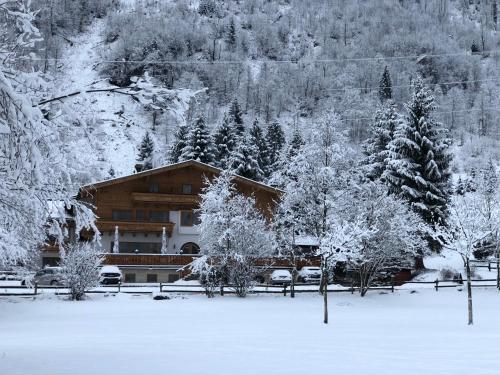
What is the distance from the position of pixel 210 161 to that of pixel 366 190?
93.5 ft

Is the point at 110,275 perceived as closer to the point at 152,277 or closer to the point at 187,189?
the point at 152,277

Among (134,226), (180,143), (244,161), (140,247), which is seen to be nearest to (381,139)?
(244,161)

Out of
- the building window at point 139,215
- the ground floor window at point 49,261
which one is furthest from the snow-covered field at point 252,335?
the building window at point 139,215

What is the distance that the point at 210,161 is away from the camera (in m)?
62.8

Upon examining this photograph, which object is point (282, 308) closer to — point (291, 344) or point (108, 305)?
point (108, 305)

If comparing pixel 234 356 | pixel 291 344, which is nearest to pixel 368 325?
pixel 291 344

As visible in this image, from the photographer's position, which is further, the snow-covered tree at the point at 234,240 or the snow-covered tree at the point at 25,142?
the snow-covered tree at the point at 234,240

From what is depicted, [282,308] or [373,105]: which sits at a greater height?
[373,105]

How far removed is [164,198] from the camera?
160 ft

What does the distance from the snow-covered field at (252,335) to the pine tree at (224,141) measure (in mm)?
33462

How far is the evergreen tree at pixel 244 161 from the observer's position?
2425 inches

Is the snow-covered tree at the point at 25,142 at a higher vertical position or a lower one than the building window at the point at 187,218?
lower

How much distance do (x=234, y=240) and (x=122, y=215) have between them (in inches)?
685

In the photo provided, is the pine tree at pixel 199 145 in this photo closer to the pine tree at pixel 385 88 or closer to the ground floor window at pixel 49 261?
the ground floor window at pixel 49 261
